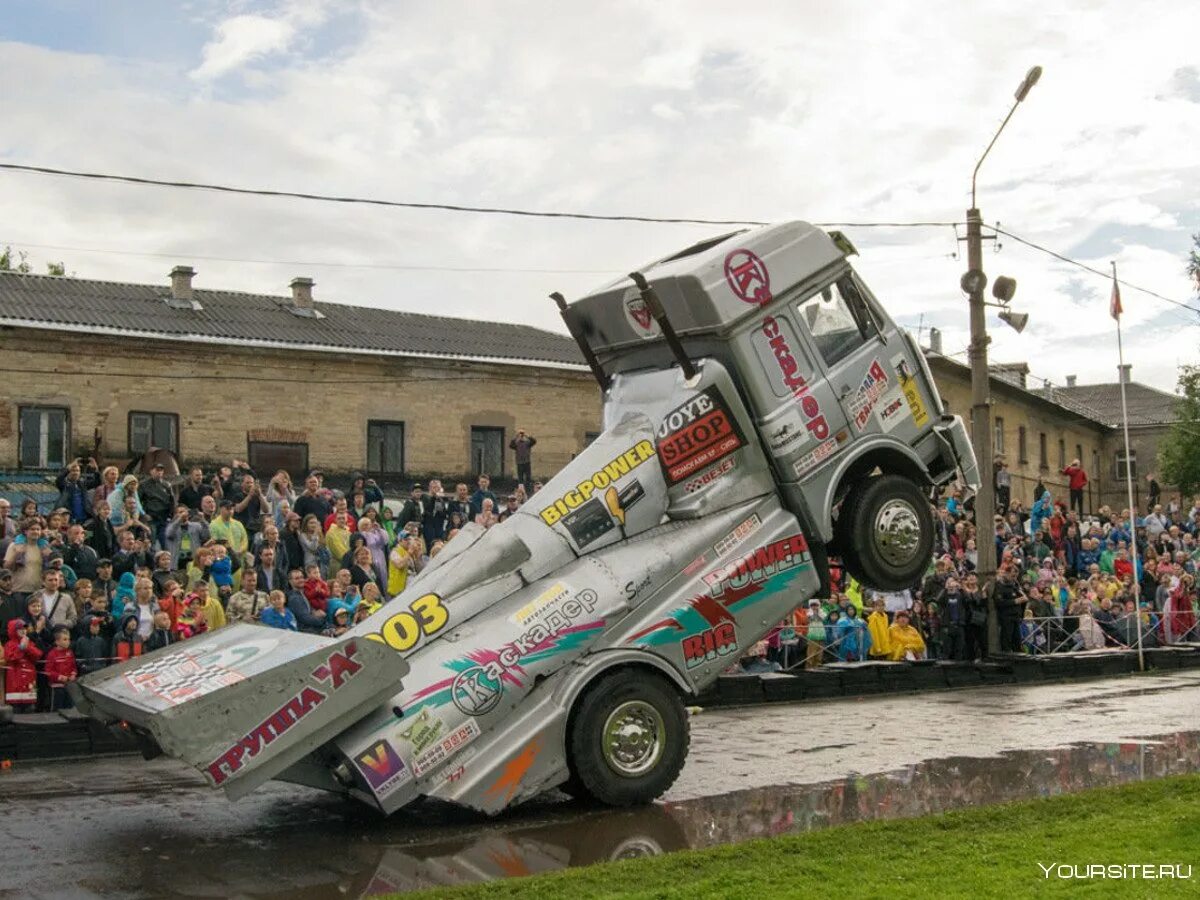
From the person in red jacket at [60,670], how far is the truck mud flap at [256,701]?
5329 mm

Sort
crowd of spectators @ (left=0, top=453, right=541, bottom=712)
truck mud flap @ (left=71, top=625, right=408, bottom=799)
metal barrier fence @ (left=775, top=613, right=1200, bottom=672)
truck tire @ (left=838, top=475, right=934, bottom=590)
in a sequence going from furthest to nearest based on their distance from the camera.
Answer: metal barrier fence @ (left=775, top=613, right=1200, bottom=672)
crowd of spectators @ (left=0, top=453, right=541, bottom=712)
truck tire @ (left=838, top=475, right=934, bottom=590)
truck mud flap @ (left=71, top=625, right=408, bottom=799)

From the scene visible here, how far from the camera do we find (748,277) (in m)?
12.2

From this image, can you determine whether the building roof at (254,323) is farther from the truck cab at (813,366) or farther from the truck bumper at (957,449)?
the truck bumper at (957,449)

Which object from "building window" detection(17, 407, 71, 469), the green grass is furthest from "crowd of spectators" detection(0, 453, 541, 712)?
"building window" detection(17, 407, 71, 469)

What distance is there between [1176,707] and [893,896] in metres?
12.6

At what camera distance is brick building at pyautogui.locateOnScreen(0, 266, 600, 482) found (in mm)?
28625

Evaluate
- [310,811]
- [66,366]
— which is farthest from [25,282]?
[310,811]

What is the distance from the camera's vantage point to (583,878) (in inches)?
353

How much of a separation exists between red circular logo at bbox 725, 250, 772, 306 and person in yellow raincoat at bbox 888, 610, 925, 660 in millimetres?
11918

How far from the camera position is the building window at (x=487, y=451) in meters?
→ 34.9

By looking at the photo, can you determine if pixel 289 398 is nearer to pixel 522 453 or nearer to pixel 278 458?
pixel 278 458

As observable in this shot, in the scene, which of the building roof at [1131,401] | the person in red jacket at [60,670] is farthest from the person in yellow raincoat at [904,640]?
the building roof at [1131,401]

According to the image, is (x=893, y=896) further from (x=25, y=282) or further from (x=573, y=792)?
(x=25, y=282)

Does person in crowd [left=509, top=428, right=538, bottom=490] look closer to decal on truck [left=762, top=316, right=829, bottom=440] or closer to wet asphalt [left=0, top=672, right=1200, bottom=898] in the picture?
wet asphalt [left=0, top=672, right=1200, bottom=898]
